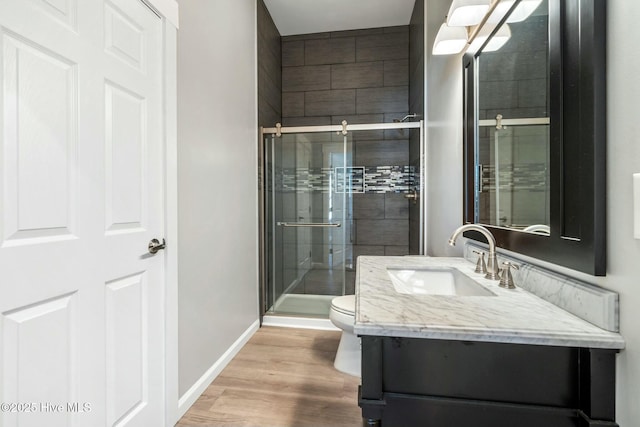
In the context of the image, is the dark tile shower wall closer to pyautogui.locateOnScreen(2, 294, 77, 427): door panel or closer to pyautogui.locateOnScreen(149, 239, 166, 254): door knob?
pyautogui.locateOnScreen(149, 239, 166, 254): door knob

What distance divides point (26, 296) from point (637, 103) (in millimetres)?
1522

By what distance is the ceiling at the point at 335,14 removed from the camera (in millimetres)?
2760

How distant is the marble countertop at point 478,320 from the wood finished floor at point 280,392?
0.99 m

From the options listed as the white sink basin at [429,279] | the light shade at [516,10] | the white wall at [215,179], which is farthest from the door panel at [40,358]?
the light shade at [516,10]

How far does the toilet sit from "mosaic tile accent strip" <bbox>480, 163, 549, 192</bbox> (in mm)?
1048

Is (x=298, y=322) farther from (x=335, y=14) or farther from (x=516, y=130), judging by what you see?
(x=335, y=14)

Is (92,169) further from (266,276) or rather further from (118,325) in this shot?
(266,276)

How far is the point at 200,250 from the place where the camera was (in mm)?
1730

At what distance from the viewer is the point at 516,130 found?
1.13 meters

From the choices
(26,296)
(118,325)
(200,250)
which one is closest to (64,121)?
(26,296)

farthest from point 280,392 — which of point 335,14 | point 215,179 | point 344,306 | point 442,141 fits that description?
point 335,14

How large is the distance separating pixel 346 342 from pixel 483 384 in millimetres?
1418

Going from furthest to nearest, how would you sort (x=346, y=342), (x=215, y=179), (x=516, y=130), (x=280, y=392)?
(x=346, y=342) < (x=215, y=179) < (x=280, y=392) < (x=516, y=130)

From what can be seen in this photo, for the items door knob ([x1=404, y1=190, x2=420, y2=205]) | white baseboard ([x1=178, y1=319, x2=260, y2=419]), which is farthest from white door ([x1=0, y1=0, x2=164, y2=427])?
door knob ([x1=404, y1=190, x2=420, y2=205])
